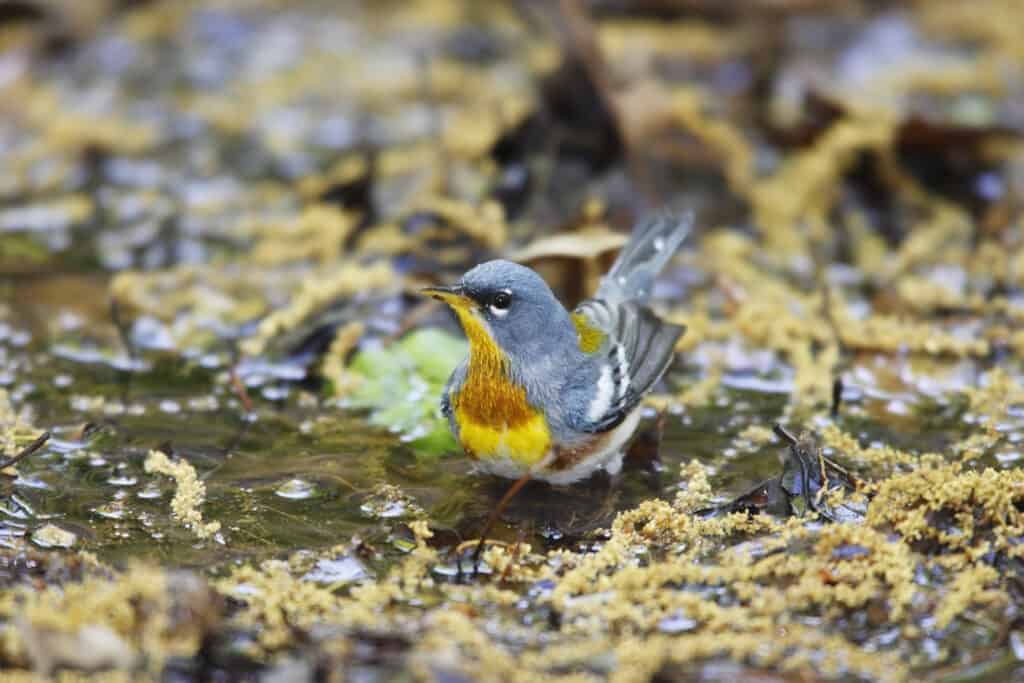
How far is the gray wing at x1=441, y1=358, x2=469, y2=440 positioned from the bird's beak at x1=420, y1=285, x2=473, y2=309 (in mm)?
243

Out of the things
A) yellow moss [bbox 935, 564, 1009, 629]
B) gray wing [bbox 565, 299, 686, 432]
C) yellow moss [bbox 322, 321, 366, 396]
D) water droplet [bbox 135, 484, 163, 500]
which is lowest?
yellow moss [bbox 935, 564, 1009, 629]

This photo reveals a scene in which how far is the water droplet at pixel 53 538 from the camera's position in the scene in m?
3.98

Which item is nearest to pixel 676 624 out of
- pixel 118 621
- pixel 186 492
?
pixel 118 621

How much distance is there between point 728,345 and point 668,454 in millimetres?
1153

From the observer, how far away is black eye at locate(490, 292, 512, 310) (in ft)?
14.6

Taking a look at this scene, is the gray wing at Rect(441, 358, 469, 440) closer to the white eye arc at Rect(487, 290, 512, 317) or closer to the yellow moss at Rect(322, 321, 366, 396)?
the white eye arc at Rect(487, 290, 512, 317)

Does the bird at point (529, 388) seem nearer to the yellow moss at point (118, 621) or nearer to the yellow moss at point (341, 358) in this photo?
the yellow moss at point (341, 358)

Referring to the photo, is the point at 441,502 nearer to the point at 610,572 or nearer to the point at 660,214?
the point at 610,572

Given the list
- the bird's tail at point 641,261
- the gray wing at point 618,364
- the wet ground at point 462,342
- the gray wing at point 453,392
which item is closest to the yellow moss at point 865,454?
the wet ground at point 462,342

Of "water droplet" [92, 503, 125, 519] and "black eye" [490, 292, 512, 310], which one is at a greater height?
"black eye" [490, 292, 512, 310]

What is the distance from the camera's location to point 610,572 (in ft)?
13.0

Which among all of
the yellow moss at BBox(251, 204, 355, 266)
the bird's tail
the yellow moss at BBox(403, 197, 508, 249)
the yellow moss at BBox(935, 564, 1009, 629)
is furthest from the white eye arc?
the yellow moss at BBox(251, 204, 355, 266)

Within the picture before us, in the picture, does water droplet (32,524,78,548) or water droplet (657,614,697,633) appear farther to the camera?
water droplet (32,524,78,548)

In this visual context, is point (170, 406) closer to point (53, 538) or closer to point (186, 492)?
point (186, 492)
